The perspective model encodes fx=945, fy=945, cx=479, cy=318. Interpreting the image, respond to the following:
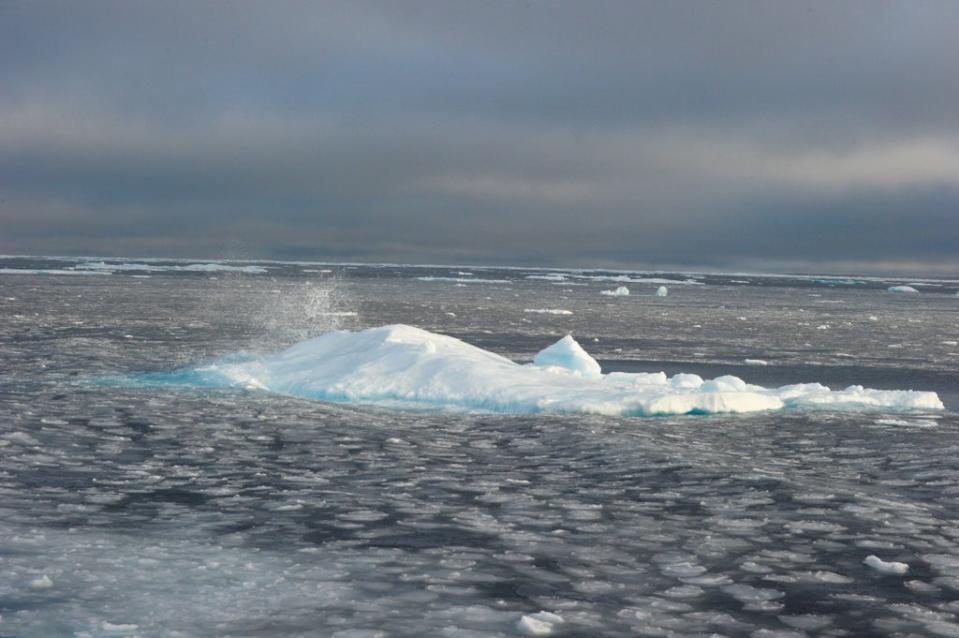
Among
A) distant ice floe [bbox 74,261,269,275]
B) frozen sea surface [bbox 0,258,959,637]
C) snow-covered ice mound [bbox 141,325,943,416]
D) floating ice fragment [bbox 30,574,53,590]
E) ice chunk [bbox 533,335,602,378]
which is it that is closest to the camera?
frozen sea surface [bbox 0,258,959,637]

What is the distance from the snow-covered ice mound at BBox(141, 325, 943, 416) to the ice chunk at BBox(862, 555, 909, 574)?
287 inches

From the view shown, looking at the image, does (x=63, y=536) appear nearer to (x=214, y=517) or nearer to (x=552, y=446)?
(x=214, y=517)

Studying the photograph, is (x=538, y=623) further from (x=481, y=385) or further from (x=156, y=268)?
(x=156, y=268)

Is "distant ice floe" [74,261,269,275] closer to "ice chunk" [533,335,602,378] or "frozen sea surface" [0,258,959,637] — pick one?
"ice chunk" [533,335,602,378]

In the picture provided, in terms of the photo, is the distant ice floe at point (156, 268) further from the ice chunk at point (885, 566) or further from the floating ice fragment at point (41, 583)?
the ice chunk at point (885, 566)

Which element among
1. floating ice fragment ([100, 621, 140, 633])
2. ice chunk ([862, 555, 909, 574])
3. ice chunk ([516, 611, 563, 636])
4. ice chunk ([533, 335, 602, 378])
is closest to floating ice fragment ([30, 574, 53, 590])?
floating ice fragment ([100, 621, 140, 633])

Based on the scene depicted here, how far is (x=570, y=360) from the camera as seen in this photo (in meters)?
18.0

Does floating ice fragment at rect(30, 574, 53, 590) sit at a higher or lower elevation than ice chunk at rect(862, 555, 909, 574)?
lower

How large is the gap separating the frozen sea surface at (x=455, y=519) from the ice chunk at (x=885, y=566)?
0.8 inches

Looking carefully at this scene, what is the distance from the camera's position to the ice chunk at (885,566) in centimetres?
695

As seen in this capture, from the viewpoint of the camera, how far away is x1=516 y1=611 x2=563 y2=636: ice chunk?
222 inches

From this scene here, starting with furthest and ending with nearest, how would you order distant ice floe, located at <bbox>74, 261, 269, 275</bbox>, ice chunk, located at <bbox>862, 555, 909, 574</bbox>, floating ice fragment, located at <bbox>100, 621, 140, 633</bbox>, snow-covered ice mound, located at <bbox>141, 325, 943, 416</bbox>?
distant ice floe, located at <bbox>74, 261, 269, 275</bbox> → snow-covered ice mound, located at <bbox>141, 325, 943, 416</bbox> → ice chunk, located at <bbox>862, 555, 909, 574</bbox> → floating ice fragment, located at <bbox>100, 621, 140, 633</bbox>

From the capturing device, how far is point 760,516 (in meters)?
8.51

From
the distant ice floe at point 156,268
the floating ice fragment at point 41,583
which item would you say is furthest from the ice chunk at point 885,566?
the distant ice floe at point 156,268
